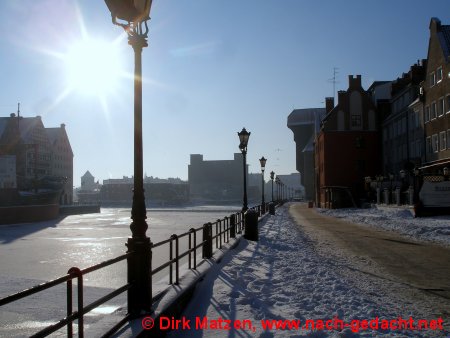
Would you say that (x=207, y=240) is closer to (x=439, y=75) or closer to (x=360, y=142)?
(x=439, y=75)

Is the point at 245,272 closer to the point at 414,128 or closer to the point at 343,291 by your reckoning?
the point at 343,291

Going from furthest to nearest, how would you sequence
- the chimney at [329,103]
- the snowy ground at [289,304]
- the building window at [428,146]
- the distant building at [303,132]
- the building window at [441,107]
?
the distant building at [303,132], the chimney at [329,103], the building window at [428,146], the building window at [441,107], the snowy ground at [289,304]

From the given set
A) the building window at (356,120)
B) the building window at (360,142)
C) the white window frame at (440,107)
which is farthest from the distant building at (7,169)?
the white window frame at (440,107)

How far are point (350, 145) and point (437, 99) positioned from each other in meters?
22.8

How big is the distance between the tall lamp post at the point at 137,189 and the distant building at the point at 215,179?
564 ft

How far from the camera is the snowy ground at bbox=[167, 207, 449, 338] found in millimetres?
6469

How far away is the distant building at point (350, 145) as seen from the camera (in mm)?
62469

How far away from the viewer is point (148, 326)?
18.7 ft

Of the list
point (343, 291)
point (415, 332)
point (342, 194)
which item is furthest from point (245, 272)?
point (342, 194)

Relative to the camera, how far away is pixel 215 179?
18850 cm

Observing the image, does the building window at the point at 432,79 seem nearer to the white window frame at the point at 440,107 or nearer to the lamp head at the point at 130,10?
the white window frame at the point at 440,107

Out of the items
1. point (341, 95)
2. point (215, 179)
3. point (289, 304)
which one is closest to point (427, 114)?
point (341, 95)

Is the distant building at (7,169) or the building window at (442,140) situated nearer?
the building window at (442,140)

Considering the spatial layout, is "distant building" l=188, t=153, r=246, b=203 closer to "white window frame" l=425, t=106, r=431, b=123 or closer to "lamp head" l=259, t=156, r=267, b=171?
"white window frame" l=425, t=106, r=431, b=123
